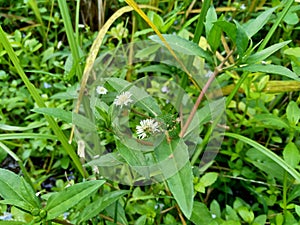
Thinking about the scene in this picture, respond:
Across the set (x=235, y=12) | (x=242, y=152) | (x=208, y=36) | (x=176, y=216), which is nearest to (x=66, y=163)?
(x=176, y=216)

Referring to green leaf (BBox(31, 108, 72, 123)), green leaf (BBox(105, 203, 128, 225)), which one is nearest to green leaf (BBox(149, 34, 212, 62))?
green leaf (BBox(31, 108, 72, 123))

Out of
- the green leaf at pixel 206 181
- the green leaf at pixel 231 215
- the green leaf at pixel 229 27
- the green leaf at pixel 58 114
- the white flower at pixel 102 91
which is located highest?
the green leaf at pixel 229 27

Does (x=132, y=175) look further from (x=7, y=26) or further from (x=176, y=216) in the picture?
(x=7, y=26)

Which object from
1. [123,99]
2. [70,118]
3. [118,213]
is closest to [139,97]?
[123,99]

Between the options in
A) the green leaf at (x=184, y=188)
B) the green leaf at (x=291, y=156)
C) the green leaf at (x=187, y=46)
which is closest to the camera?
the green leaf at (x=184, y=188)

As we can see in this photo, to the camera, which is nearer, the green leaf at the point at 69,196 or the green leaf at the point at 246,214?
the green leaf at the point at 69,196

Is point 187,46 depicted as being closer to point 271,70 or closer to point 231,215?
point 271,70

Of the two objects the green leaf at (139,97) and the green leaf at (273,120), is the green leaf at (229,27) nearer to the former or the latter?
the green leaf at (139,97)

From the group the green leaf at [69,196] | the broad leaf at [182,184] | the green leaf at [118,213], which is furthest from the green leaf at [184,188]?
the green leaf at [118,213]
